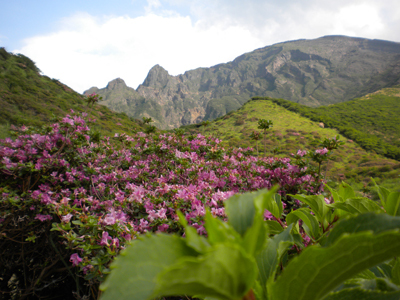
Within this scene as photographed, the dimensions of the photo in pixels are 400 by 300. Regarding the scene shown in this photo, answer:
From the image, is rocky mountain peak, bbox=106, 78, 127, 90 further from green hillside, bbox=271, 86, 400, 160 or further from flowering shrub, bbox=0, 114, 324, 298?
flowering shrub, bbox=0, 114, 324, 298

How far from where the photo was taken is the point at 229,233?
50cm

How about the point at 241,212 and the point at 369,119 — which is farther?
the point at 369,119

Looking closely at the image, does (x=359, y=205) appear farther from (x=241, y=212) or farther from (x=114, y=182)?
(x=114, y=182)

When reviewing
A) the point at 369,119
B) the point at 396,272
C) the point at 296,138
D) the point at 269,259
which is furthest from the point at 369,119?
the point at 269,259

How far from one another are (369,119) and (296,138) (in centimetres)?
3791

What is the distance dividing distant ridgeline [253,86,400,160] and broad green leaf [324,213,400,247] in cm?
5490

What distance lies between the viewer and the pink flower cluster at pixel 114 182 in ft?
6.21

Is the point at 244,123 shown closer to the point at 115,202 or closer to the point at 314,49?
the point at 115,202

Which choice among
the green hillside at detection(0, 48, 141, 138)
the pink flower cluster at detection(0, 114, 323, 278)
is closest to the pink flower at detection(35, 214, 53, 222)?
the pink flower cluster at detection(0, 114, 323, 278)

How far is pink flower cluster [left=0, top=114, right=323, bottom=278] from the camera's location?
74.5 inches

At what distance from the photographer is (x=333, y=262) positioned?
50 cm

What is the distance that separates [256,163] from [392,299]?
3.55m

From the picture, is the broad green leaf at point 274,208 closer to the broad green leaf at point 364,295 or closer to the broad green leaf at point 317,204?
the broad green leaf at point 317,204

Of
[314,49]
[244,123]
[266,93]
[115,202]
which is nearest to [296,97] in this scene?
[266,93]
